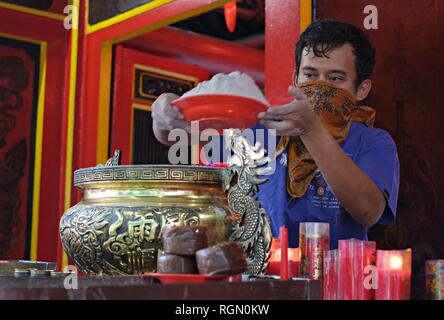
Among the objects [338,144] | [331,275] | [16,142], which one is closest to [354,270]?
[331,275]

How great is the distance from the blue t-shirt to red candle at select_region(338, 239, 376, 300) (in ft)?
1.59

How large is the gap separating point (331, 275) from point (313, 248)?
70 millimetres

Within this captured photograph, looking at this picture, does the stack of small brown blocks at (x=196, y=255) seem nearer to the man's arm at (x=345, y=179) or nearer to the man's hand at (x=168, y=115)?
the man's hand at (x=168, y=115)

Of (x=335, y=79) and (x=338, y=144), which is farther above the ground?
(x=335, y=79)

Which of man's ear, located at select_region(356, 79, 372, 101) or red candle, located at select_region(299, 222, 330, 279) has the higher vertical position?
man's ear, located at select_region(356, 79, 372, 101)

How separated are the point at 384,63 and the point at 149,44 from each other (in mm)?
1906

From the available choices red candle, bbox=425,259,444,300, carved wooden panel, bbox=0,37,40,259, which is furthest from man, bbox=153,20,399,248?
carved wooden panel, bbox=0,37,40,259

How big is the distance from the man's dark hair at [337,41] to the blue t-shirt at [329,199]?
168mm

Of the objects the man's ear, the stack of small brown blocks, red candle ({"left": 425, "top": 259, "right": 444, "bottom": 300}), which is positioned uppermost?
the man's ear

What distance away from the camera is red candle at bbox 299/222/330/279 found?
1280 mm

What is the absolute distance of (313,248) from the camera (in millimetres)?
1285

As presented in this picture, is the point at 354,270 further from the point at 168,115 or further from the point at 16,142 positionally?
the point at 16,142

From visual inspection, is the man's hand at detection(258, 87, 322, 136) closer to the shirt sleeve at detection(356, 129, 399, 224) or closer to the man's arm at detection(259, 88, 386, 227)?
the man's arm at detection(259, 88, 386, 227)
